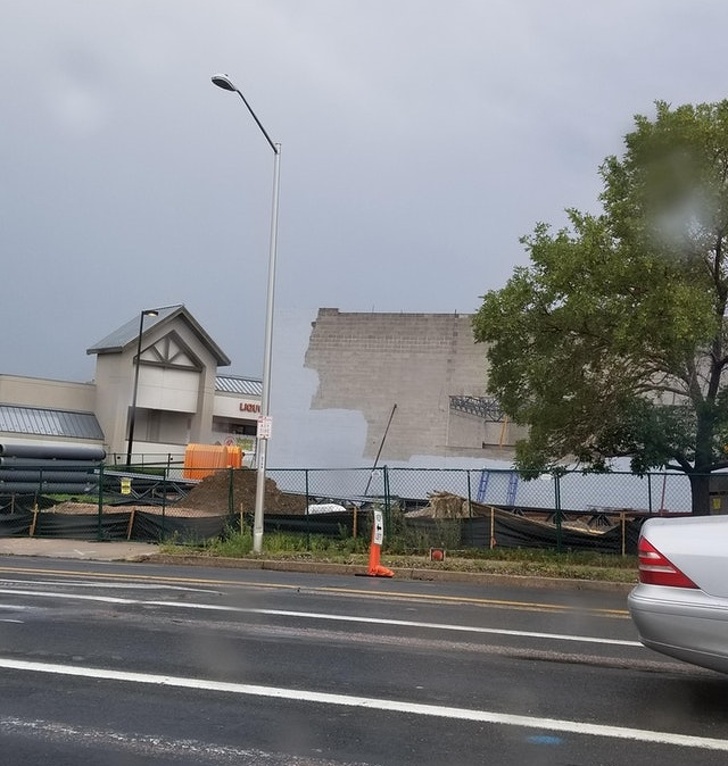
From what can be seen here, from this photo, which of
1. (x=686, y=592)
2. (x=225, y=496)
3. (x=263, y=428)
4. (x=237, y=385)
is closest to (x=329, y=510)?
(x=225, y=496)

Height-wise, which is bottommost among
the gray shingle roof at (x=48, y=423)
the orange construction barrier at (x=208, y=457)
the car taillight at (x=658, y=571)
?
the car taillight at (x=658, y=571)

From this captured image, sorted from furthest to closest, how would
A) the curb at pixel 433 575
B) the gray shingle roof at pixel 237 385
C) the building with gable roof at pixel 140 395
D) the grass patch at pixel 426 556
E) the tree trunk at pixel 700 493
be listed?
the gray shingle roof at pixel 237 385, the building with gable roof at pixel 140 395, the tree trunk at pixel 700 493, the grass patch at pixel 426 556, the curb at pixel 433 575

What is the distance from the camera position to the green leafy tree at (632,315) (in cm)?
1661

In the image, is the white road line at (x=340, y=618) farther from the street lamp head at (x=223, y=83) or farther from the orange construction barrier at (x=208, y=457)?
the orange construction barrier at (x=208, y=457)

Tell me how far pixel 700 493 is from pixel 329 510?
9.70 m

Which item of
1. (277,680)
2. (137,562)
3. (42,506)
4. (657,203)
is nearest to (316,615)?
(277,680)

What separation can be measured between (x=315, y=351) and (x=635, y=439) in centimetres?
2548

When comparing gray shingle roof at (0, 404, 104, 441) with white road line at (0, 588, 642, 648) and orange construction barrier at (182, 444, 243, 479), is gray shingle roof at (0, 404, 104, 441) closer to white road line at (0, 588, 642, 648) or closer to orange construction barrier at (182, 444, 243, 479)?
orange construction barrier at (182, 444, 243, 479)

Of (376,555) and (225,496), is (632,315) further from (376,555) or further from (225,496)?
(225,496)

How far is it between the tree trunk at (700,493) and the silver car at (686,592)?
12.0m

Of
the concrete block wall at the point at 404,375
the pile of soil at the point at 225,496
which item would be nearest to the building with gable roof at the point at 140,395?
the concrete block wall at the point at 404,375

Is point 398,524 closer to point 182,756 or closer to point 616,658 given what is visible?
Result: point 616,658

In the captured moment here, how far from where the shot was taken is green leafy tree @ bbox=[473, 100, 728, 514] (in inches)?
654

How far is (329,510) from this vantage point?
24453 mm
